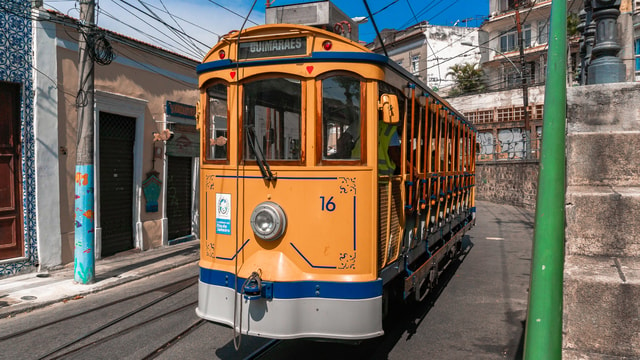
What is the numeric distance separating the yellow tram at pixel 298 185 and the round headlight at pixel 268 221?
0.04 ft

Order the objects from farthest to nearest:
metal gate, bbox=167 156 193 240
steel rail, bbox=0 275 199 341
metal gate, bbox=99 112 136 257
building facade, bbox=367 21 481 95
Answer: building facade, bbox=367 21 481 95 → metal gate, bbox=167 156 193 240 → metal gate, bbox=99 112 136 257 → steel rail, bbox=0 275 199 341

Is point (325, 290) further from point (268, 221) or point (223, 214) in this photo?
point (223, 214)

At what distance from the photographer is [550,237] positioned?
209cm

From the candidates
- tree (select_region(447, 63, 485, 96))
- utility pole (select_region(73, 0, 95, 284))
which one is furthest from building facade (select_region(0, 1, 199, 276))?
tree (select_region(447, 63, 485, 96))

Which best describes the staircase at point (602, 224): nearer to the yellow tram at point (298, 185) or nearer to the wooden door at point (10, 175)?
the yellow tram at point (298, 185)

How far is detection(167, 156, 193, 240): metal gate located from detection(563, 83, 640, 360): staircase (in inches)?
466

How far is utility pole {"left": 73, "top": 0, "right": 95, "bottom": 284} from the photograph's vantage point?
9148mm

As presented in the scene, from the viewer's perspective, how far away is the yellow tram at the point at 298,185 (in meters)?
4.58

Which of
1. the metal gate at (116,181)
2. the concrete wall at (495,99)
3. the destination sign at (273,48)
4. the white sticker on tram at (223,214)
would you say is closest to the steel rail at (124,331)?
the white sticker on tram at (223,214)

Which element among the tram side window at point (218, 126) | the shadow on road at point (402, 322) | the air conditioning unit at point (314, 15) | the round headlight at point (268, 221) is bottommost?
the shadow on road at point (402, 322)

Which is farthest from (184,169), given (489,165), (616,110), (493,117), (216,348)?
(493,117)

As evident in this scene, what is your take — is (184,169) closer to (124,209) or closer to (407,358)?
(124,209)

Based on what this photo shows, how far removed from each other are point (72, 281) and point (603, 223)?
30.0 feet

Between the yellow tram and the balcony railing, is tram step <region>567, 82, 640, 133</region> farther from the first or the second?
the balcony railing
